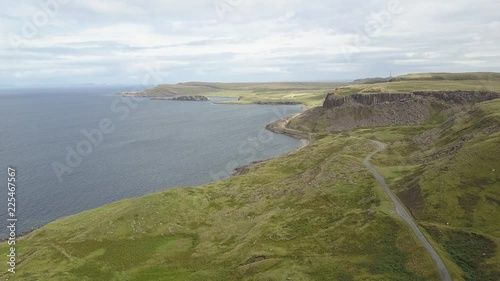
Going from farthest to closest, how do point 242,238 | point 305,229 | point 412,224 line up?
point 242,238 < point 305,229 < point 412,224

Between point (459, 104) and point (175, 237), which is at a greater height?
point (459, 104)

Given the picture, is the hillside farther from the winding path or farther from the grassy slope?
the winding path

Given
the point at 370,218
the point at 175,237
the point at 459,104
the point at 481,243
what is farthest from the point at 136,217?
the point at 459,104

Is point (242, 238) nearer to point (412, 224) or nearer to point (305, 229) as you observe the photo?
point (305, 229)

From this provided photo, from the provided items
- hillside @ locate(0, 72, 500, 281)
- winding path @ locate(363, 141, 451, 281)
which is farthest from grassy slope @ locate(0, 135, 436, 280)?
winding path @ locate(363, 141, 451, 281)

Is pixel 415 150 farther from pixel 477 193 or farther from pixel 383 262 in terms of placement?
pixel 383 262

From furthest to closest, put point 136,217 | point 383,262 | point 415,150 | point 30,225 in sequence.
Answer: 1. point 415,150
2. point 30,225
3. point 136,217
4. point 383,262

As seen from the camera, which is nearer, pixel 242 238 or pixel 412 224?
pixel 412 224

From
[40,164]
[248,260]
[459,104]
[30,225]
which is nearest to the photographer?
[248,260]

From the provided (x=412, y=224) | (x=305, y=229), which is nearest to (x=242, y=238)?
(x=305, y=229)
